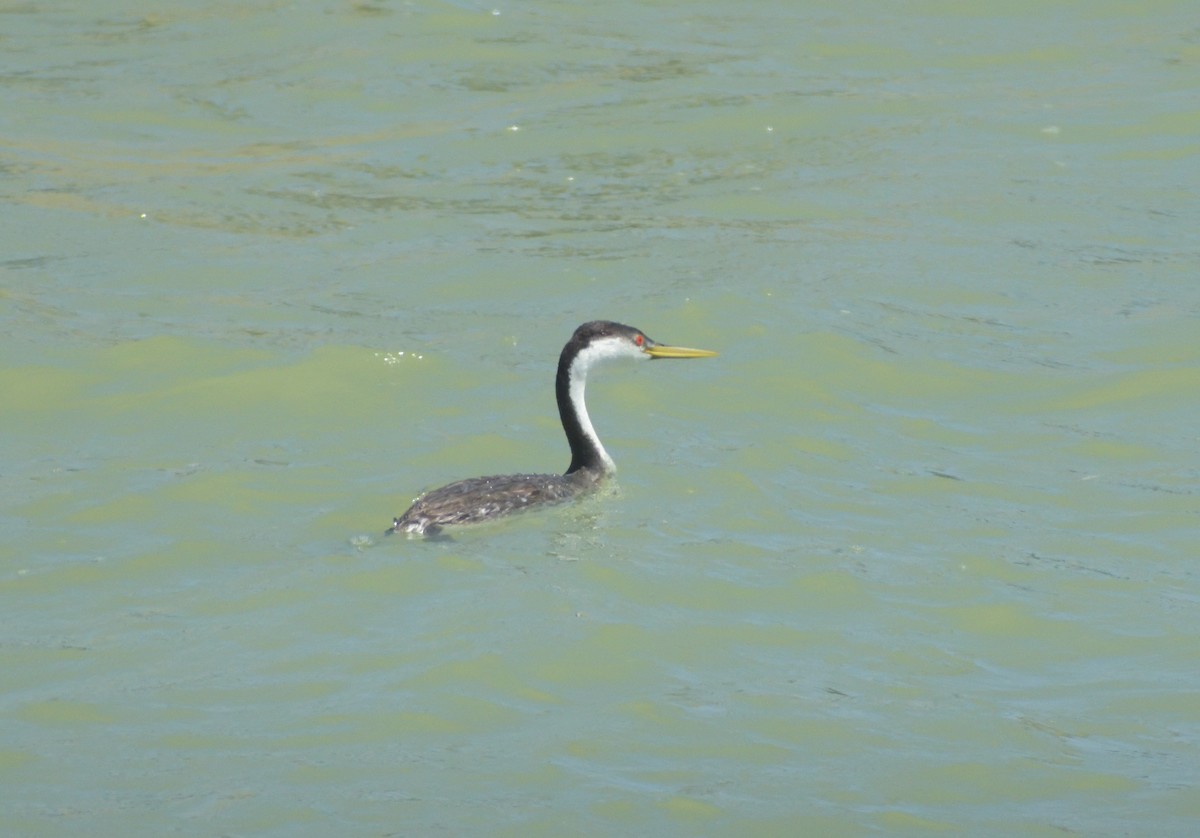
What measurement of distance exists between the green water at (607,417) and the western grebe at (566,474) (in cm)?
16

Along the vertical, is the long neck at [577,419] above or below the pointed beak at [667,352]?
below

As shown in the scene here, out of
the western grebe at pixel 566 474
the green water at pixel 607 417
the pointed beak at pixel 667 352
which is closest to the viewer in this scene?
the green water at pixel 607 417

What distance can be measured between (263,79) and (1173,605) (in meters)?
11.9

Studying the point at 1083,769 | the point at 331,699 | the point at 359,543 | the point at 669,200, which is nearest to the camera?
the point at 1083,769

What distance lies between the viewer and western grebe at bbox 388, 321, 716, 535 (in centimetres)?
840

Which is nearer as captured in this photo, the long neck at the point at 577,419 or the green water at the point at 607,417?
the green water at the point at 607,417

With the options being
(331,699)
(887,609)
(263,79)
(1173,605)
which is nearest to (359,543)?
(331,699)

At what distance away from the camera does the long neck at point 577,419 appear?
954 centimetres

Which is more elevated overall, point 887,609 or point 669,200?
point 669,200

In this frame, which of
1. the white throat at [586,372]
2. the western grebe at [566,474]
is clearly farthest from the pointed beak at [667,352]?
the white throat at [586,372]

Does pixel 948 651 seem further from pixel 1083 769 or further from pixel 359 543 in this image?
pixel 359 543

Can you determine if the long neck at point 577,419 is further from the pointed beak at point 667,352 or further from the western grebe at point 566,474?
the pointed beak at point 667,352

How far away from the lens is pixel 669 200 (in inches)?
563

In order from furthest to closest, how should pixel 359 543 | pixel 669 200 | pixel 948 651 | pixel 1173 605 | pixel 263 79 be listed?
pixel 263 79 → pixel 669 200 → pixel 359 543 → pixel 1173 605 → pixel 948 651
